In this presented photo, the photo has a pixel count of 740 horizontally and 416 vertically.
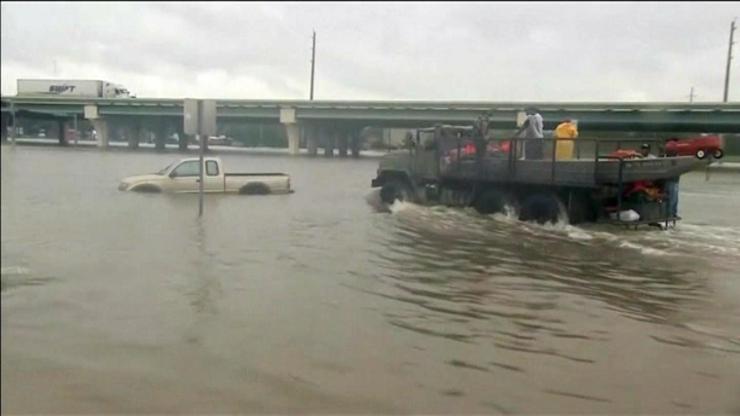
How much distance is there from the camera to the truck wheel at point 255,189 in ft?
57.5

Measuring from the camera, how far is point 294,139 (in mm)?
22922

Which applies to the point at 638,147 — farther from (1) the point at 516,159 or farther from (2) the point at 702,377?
(2) the point at 702,377

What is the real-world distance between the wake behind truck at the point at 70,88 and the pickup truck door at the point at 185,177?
11762 millimetres

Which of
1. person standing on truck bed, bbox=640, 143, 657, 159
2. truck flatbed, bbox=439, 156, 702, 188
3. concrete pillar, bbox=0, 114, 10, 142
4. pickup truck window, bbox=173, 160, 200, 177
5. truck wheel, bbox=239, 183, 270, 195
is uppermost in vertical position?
person standing on truck bed, bbox=640, 143, 657, 159

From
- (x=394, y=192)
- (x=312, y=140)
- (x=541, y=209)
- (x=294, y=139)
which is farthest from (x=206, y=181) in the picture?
(x=312, y=140)

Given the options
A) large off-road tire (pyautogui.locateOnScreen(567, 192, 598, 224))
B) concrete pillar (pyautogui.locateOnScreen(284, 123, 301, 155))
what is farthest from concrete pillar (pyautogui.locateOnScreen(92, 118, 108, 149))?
concrete pillar (pyautogui.locateOnScreen(284, 123, 301, 155))

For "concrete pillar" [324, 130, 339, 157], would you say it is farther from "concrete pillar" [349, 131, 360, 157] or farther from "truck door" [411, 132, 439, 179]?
"truck door" [411, 132, 439, 179]

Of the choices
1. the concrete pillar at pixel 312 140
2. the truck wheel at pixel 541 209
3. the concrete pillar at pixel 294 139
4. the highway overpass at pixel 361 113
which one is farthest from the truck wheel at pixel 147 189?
the concrete pillar at pixel 312 140

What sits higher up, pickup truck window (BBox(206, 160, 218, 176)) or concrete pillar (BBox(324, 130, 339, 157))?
concrete pillar (BBox(324, 130, 339, 157))

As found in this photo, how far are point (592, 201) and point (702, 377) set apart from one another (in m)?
8.64

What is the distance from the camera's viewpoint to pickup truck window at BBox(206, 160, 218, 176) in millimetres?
16922

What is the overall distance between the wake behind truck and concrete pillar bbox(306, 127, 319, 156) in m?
20.1

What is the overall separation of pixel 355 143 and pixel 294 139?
286 centimetres

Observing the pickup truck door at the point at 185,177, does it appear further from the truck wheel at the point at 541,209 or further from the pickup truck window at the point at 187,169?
the truck wheel at the point at 541,209
